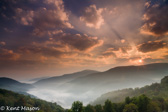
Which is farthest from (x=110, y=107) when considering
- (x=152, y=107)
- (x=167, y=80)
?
(x=167, y=80)

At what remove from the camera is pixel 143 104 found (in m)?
66.4

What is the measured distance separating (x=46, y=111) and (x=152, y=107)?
14132cm

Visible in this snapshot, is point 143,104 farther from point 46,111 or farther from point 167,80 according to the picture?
point 167,80

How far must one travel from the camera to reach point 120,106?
80188mm

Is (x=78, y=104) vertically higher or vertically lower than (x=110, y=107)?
higher

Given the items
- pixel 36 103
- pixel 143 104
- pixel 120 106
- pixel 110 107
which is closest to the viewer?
pixel 143 104

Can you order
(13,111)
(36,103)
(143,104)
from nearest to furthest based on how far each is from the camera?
(143,104) → (13,111) → (36,103)

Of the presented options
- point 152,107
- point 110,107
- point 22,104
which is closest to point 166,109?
point 152,107

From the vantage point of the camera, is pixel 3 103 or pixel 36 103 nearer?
pixel 3 103

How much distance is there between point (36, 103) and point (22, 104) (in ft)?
130

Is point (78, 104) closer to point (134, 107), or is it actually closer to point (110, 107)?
point (110, 107)

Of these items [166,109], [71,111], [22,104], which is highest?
[71,111]

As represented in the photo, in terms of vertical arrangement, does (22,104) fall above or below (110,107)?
below

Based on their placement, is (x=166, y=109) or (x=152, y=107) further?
(x=166, y=109)
